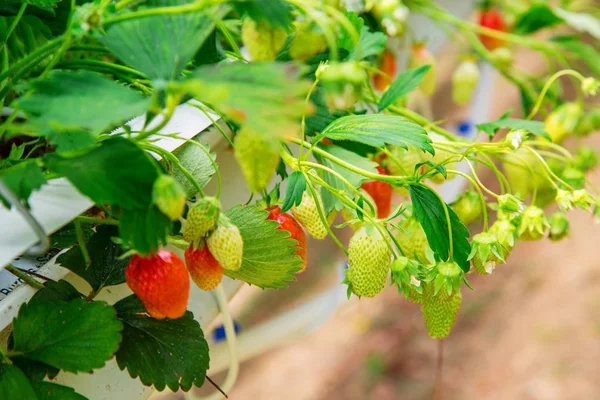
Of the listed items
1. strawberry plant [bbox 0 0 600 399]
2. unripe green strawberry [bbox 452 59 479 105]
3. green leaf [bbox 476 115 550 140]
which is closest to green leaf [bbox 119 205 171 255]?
strawberry plant [bbox 0 0 600 399]

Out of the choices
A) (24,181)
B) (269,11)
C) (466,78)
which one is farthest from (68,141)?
(466,78)

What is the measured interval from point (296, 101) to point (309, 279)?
165 cm

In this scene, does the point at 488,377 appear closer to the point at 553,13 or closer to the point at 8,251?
the point at 553,13

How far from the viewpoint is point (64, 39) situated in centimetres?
40

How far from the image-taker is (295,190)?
49 centimetres

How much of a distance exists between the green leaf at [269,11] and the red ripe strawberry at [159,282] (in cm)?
18

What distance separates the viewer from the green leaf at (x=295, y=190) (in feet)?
1.61

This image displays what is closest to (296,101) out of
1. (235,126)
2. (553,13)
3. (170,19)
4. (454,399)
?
(170,19)

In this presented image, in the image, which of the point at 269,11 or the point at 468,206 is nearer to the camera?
the point at 269,11

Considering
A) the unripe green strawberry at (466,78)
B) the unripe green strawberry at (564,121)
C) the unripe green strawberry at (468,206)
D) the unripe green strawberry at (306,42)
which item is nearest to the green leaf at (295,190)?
the unripe green strawberry at (306,42)

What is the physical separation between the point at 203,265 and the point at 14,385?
0.15 m

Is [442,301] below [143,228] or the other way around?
below

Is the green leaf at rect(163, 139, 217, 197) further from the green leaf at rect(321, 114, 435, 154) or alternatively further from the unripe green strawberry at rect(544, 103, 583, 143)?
the unripe green strawberry at rect(544, 103, 583, 143)

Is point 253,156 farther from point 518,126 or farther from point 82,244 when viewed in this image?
point 518,126
